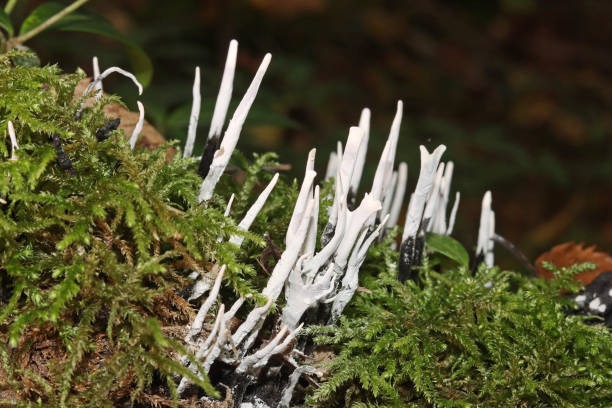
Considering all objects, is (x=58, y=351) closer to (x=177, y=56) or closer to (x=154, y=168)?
(x=154, y=168)

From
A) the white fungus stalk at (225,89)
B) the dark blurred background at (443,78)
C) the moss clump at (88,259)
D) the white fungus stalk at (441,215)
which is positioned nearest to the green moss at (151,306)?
the moss clump at (88,259)

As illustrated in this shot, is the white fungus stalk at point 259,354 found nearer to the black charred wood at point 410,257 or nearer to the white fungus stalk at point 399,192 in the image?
the black charred wood at point 410,257

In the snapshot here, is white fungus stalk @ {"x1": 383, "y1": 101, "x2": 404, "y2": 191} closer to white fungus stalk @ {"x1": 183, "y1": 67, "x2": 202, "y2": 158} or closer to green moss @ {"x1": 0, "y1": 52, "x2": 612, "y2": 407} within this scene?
green moss @ {"x1": 0, "y1": 52, "x2": 612, "y2": 407}

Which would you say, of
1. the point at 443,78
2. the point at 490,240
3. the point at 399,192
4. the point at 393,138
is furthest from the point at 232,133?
the point at 443,78

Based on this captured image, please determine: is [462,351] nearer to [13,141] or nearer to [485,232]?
[485,232]

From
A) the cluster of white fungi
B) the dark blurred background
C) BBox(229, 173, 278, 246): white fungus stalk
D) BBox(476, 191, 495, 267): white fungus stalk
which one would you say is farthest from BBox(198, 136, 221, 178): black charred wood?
the dark blurred background

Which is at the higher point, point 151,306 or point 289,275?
point 289,275

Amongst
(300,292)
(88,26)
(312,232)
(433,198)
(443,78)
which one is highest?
(443,78)
